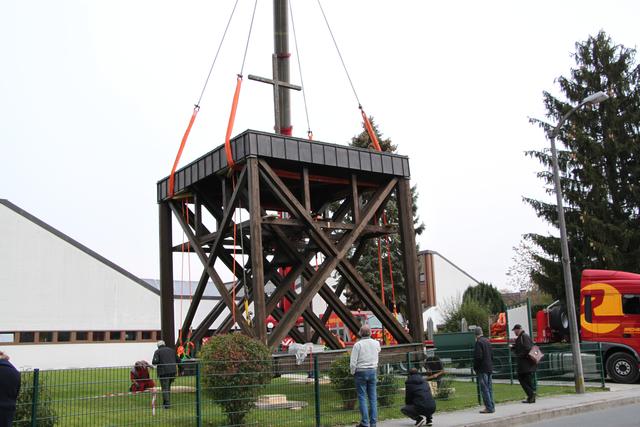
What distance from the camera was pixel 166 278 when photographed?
1845 cm

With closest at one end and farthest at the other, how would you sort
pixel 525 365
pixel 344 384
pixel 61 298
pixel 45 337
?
pixel 344 384
pixel 525 365
pixel 45 337
pixel 61 298

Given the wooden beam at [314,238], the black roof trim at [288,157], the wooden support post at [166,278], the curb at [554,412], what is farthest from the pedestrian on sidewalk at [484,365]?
the wooden support post at [166,278]

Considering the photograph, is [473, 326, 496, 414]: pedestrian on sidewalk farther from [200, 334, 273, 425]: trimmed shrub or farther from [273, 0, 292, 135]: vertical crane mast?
[273, 0, 292, 135]: vertical crane mast

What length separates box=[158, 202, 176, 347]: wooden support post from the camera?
18.1 m

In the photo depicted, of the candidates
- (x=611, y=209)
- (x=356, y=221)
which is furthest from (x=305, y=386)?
(x=611, y=209)

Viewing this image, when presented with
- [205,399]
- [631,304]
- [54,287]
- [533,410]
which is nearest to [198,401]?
[205,399]

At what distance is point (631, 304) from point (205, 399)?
15.3m

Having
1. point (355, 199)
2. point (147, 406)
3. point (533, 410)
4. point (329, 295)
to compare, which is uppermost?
point (355, 199)

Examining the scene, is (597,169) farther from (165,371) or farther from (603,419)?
(165,371)

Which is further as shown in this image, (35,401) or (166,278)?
(166,278)

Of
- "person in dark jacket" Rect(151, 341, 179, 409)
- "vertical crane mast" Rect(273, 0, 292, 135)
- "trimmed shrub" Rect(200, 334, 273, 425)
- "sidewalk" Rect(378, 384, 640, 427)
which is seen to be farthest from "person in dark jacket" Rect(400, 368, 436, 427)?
"vertical crane mast" Rect(273, 0, 292, 135)

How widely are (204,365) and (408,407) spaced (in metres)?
3.87

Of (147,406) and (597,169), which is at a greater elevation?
(597,169)

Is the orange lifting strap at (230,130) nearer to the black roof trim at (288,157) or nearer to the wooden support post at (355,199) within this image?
the black roof trim at (288,157)
